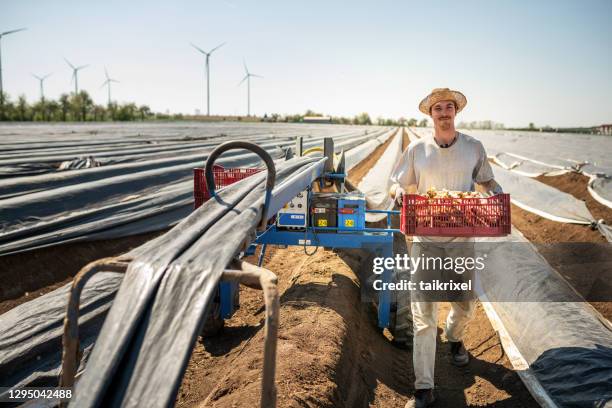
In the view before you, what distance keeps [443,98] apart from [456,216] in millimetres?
908

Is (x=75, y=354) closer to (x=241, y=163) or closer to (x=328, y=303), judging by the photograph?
(x=328, y=303)

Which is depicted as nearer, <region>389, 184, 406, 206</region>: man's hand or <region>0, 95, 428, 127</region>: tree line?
<region>389, 184, 406, 206</region>: man's hand

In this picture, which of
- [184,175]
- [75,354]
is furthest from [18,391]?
[184,175]

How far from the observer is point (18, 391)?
290cm

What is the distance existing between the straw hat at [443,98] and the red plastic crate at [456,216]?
0.81 m

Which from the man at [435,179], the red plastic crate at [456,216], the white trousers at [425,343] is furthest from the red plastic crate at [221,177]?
the white trousers at [425,343]

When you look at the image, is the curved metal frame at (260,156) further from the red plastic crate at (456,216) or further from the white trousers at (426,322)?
the white trousers at (426,322)

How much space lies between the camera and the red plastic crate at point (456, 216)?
286 centimetres

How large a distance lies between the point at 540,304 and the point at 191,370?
2.99 meters

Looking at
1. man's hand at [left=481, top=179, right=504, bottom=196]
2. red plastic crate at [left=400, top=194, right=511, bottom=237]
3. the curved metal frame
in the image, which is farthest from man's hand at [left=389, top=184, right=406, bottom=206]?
the curved metal frame

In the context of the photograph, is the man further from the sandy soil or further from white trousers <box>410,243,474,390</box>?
the sandy soil

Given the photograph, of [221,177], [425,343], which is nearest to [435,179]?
[425,343]

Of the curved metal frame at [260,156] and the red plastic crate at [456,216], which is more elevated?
the curved metal frame at [260,156]

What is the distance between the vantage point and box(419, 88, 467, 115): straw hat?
10.4ft
